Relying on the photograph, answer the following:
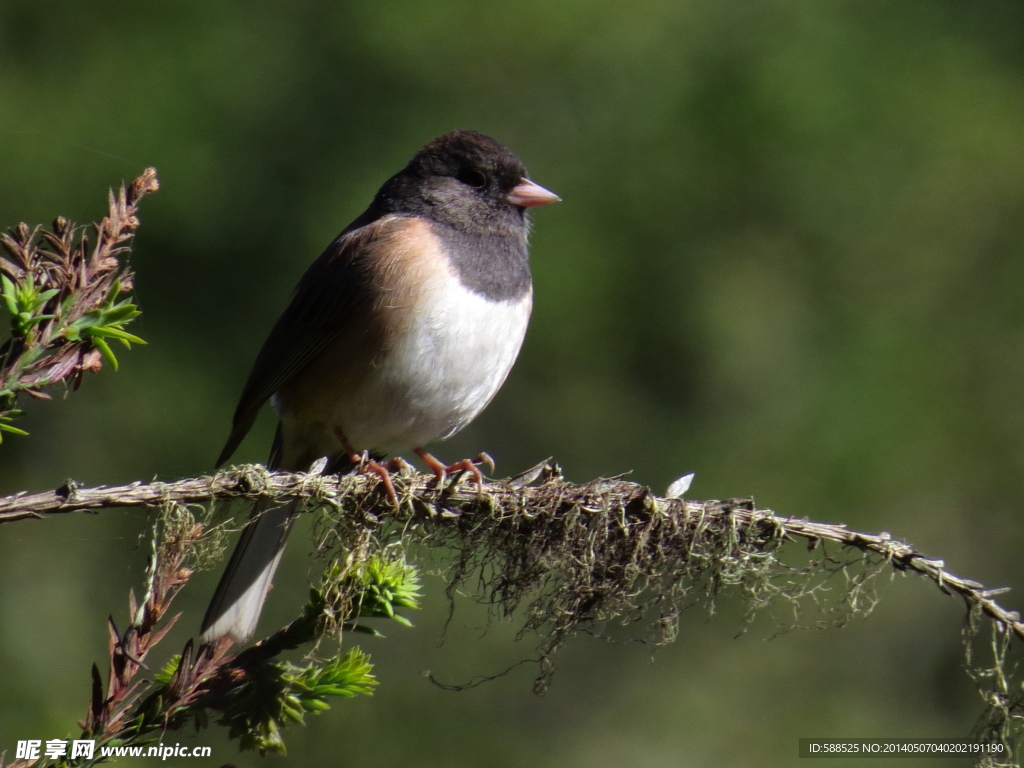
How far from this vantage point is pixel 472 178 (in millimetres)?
3100

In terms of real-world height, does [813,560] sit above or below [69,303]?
below

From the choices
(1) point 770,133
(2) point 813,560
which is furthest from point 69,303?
(1) point 770,133

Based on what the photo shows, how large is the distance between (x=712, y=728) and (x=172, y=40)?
14.3 ft

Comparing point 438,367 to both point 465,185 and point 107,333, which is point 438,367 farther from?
point 107,333

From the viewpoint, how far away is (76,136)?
493cm

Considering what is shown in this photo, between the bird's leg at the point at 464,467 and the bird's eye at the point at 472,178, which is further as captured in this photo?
the bird's eye at the point at 472,178

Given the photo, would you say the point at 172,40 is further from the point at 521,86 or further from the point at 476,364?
the point at 476,364

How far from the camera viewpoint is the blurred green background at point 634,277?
4.83 metres

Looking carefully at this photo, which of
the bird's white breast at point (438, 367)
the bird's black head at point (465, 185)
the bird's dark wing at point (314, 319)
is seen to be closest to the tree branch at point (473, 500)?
the bird's white breast at point (438, 367)

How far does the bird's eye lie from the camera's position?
10.1ft

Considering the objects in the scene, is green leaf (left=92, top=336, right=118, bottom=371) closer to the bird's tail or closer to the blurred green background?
the bird's tail

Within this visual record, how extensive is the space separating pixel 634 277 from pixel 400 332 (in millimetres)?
2714

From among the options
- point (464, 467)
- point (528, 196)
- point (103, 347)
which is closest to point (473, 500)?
point (464, 467)

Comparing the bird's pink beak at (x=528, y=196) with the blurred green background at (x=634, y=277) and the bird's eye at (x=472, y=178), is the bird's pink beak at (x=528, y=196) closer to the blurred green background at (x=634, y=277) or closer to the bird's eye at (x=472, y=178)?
the bird's eye at (x=472, y=178)
